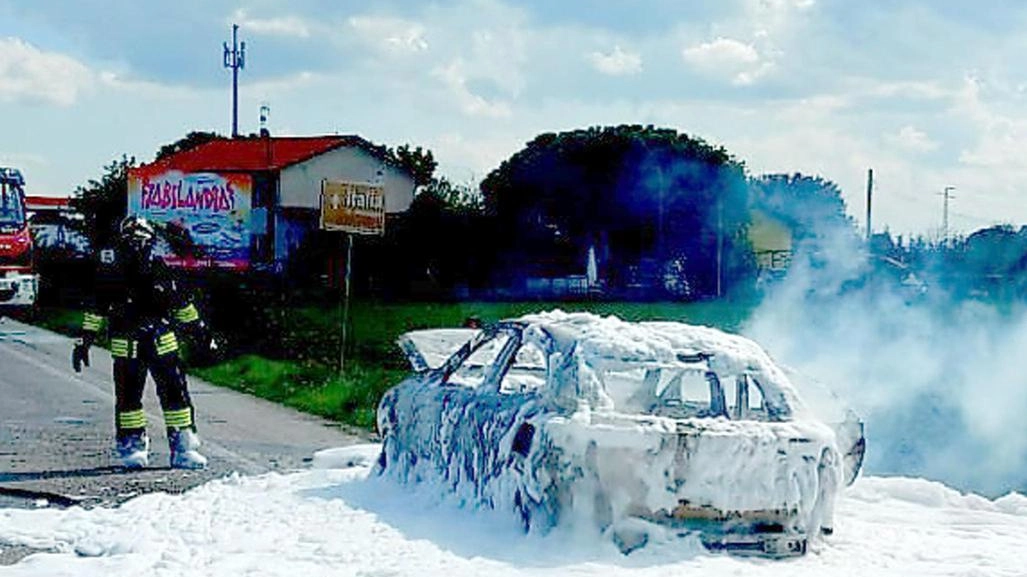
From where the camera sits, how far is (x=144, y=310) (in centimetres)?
1281

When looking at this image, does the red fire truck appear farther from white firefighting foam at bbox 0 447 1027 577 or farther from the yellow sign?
white firefighting foam at bbox 0 447 1027 577

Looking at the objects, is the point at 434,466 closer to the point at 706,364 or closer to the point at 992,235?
the point at 706,364

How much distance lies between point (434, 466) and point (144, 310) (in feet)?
12.1

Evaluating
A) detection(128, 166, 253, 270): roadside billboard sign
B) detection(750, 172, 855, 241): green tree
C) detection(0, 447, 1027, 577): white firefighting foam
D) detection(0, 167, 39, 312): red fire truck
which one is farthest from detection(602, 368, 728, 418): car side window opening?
detection(128, 166, 253, 270): roadside billboard sign

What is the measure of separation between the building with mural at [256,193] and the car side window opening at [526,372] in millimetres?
40528

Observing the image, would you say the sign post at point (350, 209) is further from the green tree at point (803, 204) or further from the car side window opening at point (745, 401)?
the car side window opening at point (745, 401)

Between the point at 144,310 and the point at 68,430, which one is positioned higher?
the point at 144,310

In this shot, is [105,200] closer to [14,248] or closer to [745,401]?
[14,248]

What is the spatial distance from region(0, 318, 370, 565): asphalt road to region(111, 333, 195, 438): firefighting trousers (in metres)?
0.39

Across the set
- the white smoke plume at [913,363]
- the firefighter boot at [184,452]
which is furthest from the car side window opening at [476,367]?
the white smoke plume at [913,363]

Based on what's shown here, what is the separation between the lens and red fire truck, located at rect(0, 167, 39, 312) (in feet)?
105

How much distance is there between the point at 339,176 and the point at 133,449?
160 feet

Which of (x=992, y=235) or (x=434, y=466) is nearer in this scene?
(x=434, y=466)

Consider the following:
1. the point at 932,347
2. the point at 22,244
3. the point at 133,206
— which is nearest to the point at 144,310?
the point at 932,347
